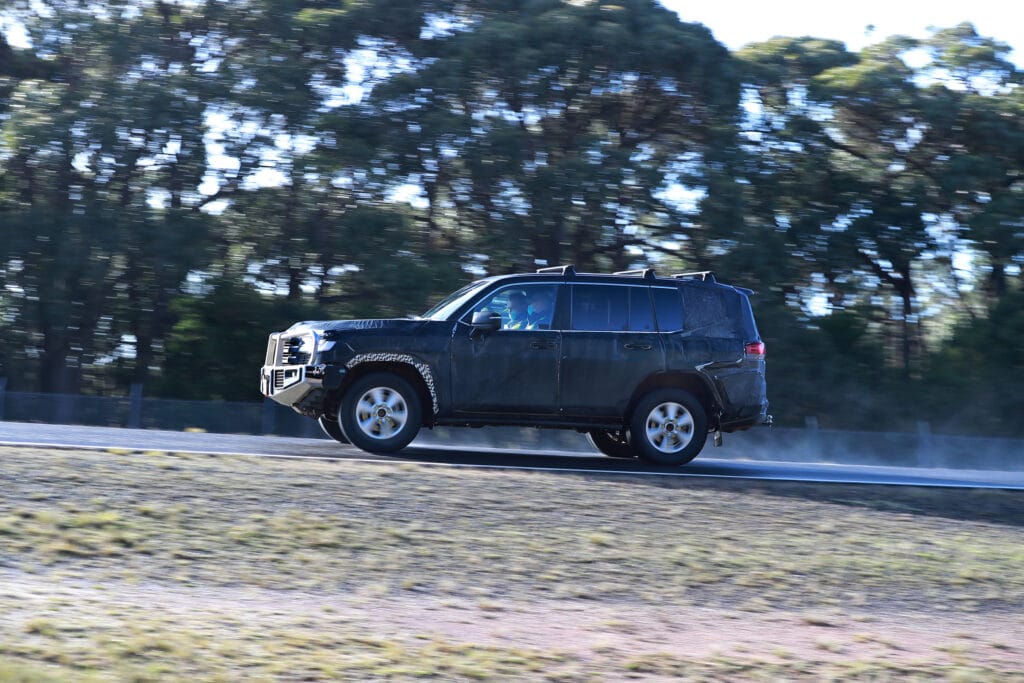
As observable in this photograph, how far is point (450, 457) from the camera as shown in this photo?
13.6 m

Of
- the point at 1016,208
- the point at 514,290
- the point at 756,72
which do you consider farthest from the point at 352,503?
the point at 1016,208

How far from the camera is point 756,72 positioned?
2612 centimetres

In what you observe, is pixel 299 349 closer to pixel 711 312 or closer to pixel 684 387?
pixel 684 387

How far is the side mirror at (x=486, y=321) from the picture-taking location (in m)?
12.9

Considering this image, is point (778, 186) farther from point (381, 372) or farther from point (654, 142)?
point (381, 372)

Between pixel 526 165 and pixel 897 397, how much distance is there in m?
8.85

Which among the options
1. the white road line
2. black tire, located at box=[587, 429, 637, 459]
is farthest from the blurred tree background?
the white road line

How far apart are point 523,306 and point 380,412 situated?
71.1 inches

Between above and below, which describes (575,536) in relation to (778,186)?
below

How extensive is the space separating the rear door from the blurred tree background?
10.5m

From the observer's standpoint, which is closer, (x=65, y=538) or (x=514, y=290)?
(x=65, y=538)

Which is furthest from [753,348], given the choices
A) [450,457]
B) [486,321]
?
[450,457]

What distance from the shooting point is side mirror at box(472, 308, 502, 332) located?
12.9 metres

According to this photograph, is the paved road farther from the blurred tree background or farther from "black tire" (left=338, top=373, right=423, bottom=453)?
the blurred tree background
